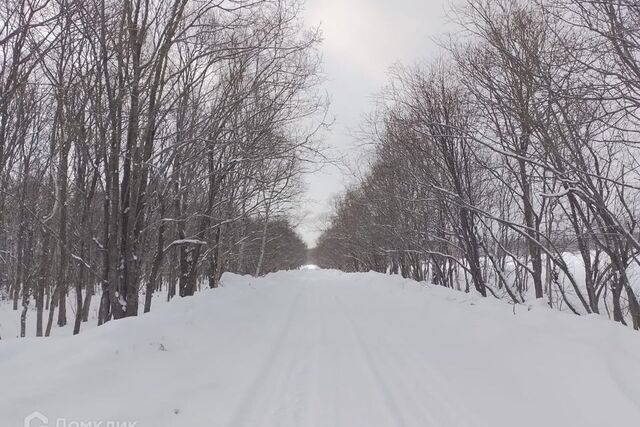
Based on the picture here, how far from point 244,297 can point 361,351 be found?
276 inches

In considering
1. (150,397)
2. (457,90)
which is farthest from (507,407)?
(457,90)

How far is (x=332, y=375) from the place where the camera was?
5.46 meters

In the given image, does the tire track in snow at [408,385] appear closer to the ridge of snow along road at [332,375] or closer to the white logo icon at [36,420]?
the ridge of snow along road at [332,375]

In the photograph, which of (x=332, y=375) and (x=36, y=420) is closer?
(x=36, y=420)

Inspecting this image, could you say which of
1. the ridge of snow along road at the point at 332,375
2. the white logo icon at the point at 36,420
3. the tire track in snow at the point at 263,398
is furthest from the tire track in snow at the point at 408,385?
the white logo icon at the point at 36,420

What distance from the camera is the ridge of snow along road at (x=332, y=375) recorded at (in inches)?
154

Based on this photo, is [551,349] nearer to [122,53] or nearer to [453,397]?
[453,397]

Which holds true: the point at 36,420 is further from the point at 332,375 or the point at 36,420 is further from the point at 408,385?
the point at 408,385

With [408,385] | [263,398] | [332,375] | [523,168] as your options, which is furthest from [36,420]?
[523,168]

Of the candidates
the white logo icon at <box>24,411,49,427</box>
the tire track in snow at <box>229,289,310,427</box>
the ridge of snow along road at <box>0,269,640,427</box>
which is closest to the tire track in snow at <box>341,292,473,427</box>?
the ridge of snow along road at <box>0,269,640,427</box>

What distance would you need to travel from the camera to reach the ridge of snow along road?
391 centimetres

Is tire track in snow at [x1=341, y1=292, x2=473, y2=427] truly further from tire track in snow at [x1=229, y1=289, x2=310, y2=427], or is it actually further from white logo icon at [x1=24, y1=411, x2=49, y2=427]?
white logo icon at [x1=24, y1=411, x2=49, y2=427]

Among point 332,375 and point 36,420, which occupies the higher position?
point 36,420

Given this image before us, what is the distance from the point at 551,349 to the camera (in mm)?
5387
